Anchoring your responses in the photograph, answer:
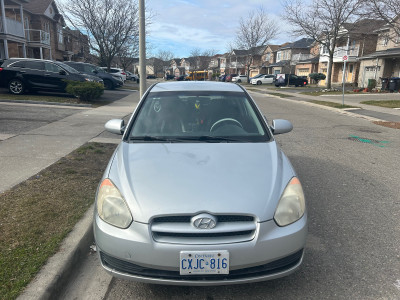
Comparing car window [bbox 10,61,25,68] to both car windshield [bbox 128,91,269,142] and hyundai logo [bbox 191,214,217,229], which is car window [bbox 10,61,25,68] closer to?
car windshield [bbox 128,91,269,142]

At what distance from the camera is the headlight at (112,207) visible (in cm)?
235

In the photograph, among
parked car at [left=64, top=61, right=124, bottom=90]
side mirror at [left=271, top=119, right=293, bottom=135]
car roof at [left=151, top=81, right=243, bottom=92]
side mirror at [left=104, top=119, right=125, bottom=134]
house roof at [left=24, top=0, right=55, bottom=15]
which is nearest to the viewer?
side mirror at [left=104, top=119, right=125, bottom=134]

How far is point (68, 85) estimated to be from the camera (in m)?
13.9

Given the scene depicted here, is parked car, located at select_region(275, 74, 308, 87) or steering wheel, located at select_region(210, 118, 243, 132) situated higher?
parked car, located at select_region(275, 74, 308, 87)

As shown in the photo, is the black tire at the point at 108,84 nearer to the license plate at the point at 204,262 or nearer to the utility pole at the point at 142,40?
the utility pole at the point at 142,40

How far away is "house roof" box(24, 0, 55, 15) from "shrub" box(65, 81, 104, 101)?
76.4 feet

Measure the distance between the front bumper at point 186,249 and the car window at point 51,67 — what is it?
47.5 feet

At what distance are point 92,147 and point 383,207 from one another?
5.40 metres

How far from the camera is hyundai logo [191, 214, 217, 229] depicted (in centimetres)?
224

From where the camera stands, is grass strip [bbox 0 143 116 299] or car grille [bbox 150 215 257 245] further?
grass strip [bbox 0 143 116 299]

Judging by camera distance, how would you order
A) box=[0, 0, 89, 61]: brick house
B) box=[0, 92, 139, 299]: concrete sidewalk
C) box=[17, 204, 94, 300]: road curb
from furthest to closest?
box=[0, 0, 89, 61]: brick house
box=[0, 92, 139, 299]: concrete sidewalk
box=[17, 204, 94, 300]: road curb

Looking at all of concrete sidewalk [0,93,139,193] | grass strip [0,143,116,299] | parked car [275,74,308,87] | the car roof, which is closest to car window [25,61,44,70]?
concrete sidewalk [0,93,139,193]

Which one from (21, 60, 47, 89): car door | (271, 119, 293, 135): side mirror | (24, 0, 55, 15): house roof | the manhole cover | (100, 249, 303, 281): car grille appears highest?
(24, 0, 55, 15): house roof

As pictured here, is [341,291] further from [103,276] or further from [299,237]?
[103,276]
